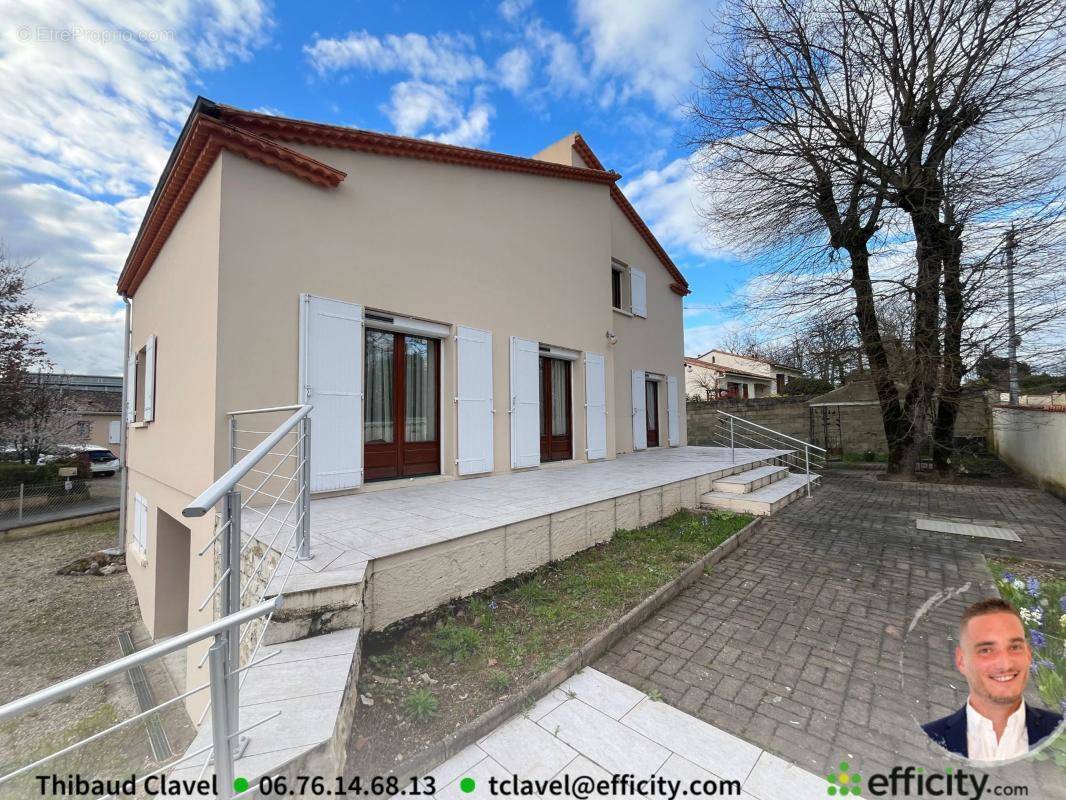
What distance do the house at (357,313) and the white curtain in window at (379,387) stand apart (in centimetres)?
2

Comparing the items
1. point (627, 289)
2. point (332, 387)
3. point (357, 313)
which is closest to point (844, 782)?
point (332, 387)

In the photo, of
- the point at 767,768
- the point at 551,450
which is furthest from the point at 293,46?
the point at 767,768

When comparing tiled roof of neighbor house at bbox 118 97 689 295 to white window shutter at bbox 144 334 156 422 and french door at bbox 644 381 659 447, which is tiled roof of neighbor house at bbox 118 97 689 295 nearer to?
white window shutter at bbox 144 334 156 422

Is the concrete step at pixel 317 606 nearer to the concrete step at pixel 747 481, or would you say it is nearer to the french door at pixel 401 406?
the french door at pixel 401 406

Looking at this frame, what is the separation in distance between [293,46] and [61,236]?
1011 cm

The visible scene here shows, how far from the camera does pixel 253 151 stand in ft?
15.2

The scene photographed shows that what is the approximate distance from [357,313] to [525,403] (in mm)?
3020

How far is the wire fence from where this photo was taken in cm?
1269

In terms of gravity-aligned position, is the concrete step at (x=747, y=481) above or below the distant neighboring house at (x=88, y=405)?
below

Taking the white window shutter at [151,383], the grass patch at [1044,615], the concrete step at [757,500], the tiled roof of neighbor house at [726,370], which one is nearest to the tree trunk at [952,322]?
the concrete step at [757,500]

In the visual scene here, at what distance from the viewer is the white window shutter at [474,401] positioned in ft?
20.8

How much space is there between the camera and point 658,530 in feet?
17.2

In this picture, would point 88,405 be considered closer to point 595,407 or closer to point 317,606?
point 595,407

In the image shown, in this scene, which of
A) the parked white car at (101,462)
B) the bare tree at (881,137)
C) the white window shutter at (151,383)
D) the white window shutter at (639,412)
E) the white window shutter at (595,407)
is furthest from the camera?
the parked white car at (101,462)
